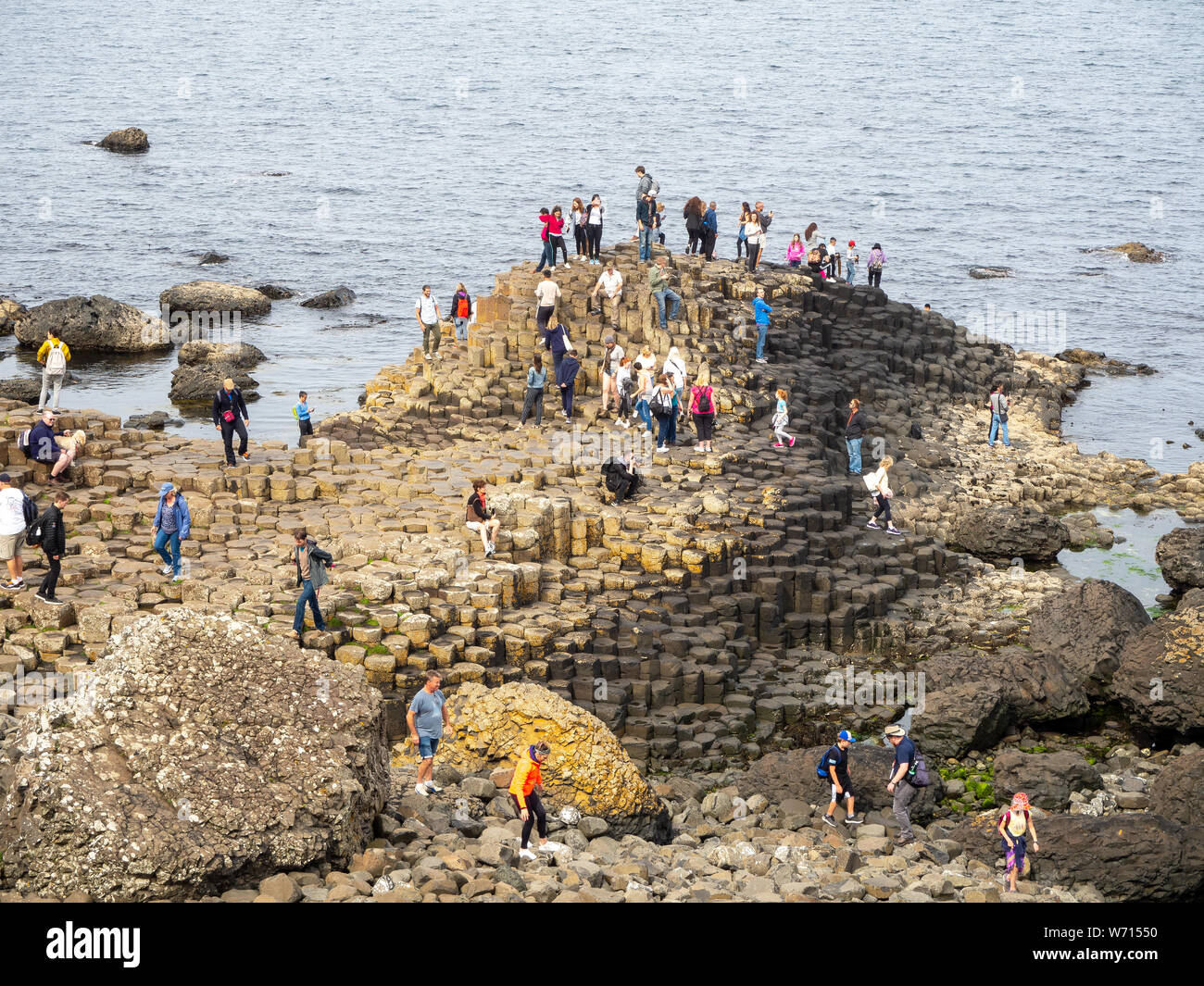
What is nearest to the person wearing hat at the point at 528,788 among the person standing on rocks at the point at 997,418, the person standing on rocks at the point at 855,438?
the person standing on rocks at the point at 855,438

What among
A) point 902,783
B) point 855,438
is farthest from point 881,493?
point 902,783

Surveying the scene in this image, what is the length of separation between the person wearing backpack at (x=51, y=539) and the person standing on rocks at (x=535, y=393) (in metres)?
11.4

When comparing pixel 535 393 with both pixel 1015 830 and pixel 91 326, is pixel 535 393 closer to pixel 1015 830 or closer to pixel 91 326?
pixel 1015 830

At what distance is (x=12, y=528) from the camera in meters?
22.2

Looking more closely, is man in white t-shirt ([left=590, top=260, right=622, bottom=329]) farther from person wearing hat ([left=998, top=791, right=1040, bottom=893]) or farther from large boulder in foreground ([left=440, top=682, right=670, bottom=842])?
person wearing hat ([left=998, top=791, right=1040, bottom=893])

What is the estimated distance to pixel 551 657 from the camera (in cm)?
2383

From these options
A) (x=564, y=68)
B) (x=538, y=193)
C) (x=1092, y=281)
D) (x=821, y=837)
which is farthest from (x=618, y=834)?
(x=564, y=68)

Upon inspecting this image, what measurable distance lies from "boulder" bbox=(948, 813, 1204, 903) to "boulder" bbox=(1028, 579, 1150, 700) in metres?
6.69

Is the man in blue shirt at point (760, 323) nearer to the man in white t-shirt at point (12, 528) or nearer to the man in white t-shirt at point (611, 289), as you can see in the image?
the man in white t-shirt at point (611, 289)

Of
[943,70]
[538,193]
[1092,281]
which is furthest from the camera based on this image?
[943,70]

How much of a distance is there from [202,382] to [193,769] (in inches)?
1297

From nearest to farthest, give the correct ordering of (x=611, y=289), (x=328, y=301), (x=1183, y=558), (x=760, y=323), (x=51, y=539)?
(x=51, y=539), (x=1183, y=558), (x=611, y=289), (x=760, y=323), (x=328, y=301)
